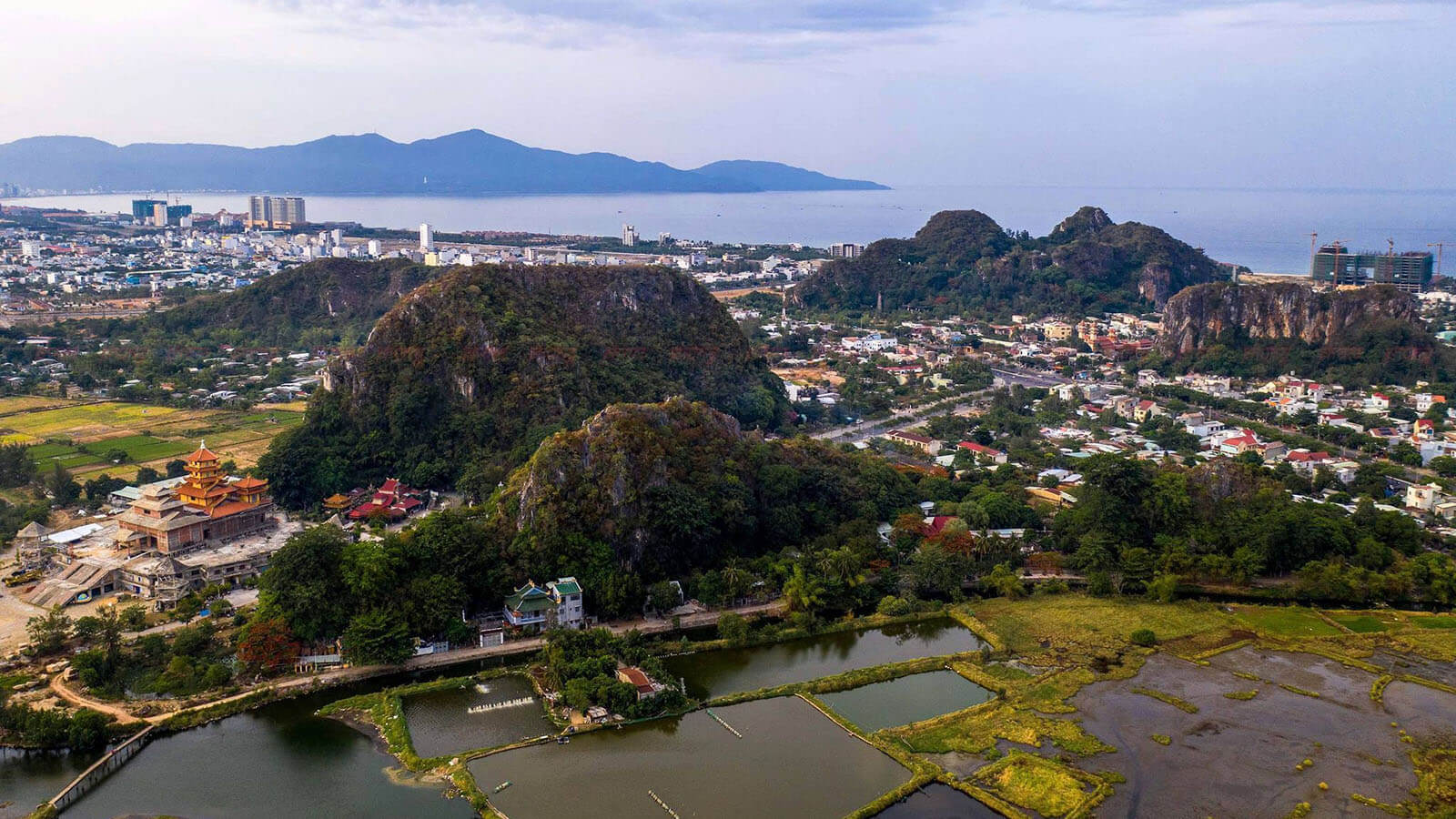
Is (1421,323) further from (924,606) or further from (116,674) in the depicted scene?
(116,674)

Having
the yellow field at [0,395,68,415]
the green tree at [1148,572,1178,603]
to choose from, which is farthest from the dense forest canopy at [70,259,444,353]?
the green tree at [1148,572,1178,603]

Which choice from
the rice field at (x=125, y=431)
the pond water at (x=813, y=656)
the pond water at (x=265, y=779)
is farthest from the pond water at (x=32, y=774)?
the rice field at (x=125, y=431)

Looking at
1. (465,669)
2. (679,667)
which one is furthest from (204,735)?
(679,667)

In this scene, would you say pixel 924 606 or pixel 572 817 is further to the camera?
pixel 924 606

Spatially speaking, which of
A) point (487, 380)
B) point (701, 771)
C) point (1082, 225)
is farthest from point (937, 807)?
point (1082, 225)

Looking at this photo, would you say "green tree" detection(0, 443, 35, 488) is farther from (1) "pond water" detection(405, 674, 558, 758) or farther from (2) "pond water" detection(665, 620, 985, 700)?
(2) "pond water" detection(665, 620, 985, 700)

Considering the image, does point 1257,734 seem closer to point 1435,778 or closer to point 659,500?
point 1435,778
